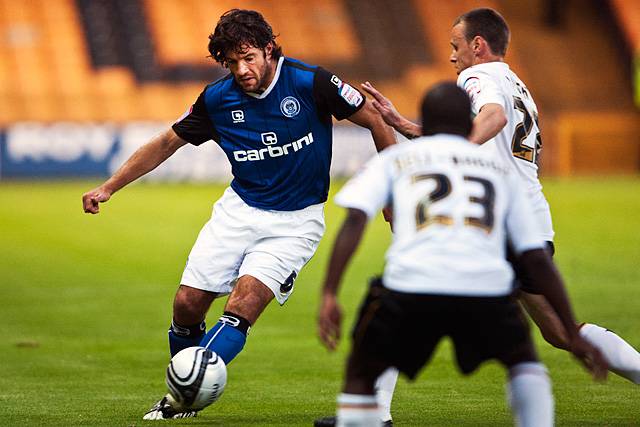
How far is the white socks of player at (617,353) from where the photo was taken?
265 inches

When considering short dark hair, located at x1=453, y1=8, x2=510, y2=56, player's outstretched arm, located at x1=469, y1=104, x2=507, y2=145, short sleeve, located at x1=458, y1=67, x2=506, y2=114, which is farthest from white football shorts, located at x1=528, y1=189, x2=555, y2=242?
short dark hair, located at x1=453, y1=8, x2=510, y2=56

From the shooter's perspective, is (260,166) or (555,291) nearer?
(555,291)

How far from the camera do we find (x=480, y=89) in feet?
22.0

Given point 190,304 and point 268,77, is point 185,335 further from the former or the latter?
point 268,77

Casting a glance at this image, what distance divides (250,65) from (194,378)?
1813mm

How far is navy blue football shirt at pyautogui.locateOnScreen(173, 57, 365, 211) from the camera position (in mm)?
6977

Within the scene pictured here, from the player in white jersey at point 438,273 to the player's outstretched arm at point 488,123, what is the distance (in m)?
1.15

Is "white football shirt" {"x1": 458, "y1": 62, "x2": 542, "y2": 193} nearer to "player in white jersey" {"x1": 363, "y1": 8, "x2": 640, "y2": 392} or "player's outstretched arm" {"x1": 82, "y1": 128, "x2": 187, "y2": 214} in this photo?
"player in white jersey" {"x1": 363, "y1": 8, "x2": 640, "y2": 392}

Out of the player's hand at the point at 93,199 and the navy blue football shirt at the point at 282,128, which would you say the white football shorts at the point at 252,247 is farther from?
the player's hand at the point at 93,199

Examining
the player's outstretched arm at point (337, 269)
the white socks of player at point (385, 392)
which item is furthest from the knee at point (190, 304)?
the player's outstretched arm at point (337, 269)

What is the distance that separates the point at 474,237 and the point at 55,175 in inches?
1154

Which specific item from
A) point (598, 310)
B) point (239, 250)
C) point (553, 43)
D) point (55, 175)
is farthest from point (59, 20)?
point (239, 250)

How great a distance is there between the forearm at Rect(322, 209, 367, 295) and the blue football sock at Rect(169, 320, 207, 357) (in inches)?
96.1

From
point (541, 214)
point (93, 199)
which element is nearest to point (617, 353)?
point (541, 214)
